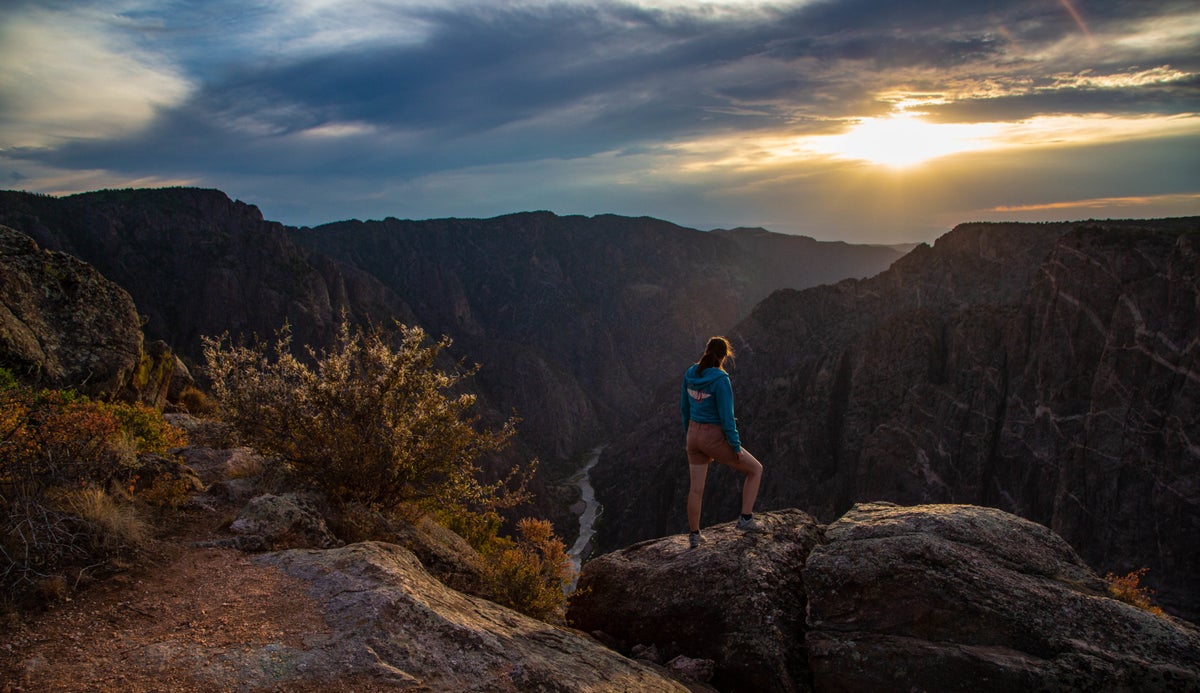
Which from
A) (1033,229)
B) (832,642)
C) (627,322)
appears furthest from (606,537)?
(627,322)

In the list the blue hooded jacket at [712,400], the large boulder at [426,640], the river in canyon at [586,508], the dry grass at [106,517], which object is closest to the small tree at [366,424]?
the large boulder at [426,640]

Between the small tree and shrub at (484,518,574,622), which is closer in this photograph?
shrub at (484,518,574,622)

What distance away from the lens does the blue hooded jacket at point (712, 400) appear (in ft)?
25.6

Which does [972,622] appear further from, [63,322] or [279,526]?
[63,322]

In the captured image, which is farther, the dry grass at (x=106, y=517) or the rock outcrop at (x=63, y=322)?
the rock outcrop at (x=63, y=322)

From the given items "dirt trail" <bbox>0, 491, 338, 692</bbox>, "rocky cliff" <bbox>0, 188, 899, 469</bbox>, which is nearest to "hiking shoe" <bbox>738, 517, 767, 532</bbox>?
"dirt trail" <bbox>0, 491, 338, 692</bbox>

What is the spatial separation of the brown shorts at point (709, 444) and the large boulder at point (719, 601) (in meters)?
1.05

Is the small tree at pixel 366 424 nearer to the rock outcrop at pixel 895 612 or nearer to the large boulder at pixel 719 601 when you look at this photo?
the large boulder at pixel 719 601

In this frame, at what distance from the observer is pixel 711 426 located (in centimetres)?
808

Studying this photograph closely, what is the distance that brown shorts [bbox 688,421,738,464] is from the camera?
8031mm

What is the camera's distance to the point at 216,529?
21.6ft

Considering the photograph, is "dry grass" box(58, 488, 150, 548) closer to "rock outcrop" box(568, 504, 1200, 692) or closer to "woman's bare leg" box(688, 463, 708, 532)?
"rock outcrop" box(568, 504, 1200, 692)

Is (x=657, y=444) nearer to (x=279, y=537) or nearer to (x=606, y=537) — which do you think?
(x=606, y=537)

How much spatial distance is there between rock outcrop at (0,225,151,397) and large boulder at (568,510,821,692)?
27.7ft
